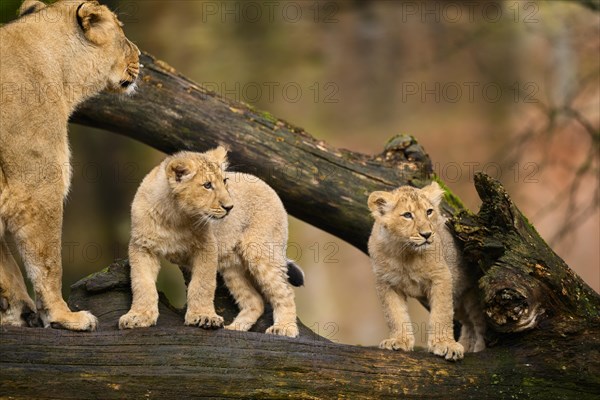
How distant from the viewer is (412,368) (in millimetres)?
6531

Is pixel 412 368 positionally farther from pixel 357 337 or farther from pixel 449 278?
pixel 357 337

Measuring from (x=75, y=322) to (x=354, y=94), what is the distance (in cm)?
1061

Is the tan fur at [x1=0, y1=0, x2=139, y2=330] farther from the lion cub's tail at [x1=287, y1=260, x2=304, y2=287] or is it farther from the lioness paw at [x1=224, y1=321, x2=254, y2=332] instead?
the lion cub's tail at [x1=287, y1=260, x2=304, y2=287]

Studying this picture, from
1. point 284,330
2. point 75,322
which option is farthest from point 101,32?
point 284,330

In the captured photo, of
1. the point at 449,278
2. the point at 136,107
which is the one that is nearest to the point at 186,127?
the point at 136,107

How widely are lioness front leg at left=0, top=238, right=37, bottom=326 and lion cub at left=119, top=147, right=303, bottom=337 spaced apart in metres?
0.79

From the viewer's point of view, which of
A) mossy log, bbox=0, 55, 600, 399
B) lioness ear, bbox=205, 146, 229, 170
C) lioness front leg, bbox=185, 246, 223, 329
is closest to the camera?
mossy log, bbox=0, 55, 600, 399

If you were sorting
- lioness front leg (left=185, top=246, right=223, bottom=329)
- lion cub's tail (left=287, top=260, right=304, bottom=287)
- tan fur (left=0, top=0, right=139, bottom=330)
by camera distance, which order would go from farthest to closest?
lion cub's tail (left=287, top=260, right=304, bottom=287)
lioness front leg (left=185, top=246, right=223, bottom=329)
tan fur (left=0, top=0, right=139, bottom=330)

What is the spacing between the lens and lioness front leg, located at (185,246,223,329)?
6613 millimetres

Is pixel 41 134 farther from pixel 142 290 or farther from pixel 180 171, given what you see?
pixel 142 290

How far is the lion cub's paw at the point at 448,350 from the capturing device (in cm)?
669

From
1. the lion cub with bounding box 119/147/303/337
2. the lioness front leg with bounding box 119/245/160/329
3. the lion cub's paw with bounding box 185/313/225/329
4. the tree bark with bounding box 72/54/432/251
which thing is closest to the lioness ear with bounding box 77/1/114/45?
the lion cub with bounding box 119/147/303/337

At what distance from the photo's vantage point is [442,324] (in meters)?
6.91

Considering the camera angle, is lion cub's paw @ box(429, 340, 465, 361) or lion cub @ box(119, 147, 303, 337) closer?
lion cub's paw @ box(429, 340, 465, 361)
